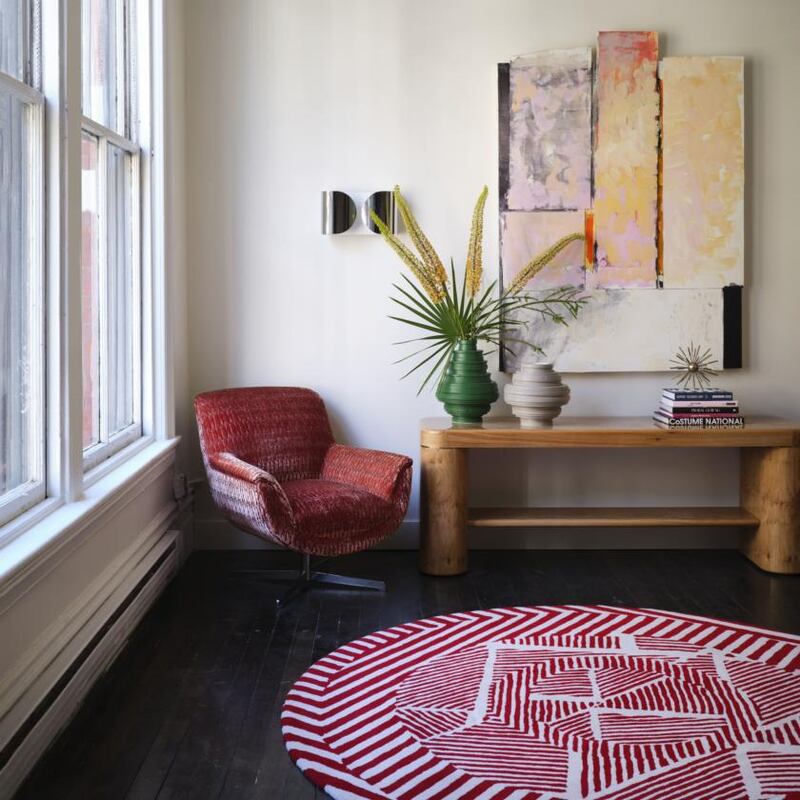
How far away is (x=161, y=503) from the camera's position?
4.09 metres

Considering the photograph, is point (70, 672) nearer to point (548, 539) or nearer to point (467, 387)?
point (467, 387)

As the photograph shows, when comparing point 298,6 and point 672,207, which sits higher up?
point 298,6

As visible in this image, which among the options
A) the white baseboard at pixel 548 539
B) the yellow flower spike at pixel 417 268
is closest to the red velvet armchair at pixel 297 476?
the white baseboard at pixel 548 539

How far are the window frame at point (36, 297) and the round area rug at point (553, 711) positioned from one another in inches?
38.1

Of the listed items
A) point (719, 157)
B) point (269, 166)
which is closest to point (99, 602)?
point (269, 166)

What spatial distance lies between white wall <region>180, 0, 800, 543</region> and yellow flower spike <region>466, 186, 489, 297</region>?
0.26 metres

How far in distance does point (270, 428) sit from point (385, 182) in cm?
129

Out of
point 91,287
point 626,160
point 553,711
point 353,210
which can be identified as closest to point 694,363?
point 626,160

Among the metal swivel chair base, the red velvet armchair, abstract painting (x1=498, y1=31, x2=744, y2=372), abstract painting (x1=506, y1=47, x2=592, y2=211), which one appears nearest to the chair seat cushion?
the red velvet armchair

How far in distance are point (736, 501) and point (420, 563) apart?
162 centimetres

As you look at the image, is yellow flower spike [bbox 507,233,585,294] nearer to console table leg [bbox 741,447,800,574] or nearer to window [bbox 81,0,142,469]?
console table leg [bbox 741,447,800,574]

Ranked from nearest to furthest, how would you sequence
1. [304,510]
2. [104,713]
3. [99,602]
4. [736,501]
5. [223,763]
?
[223,763] → [104,713] → [99,602] → [304,510] → [736,501]

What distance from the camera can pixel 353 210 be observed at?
4.60 meters

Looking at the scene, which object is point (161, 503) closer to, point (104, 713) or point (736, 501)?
point (104, 713)
